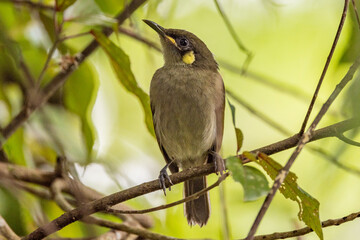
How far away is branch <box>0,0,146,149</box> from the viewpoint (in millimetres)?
3707

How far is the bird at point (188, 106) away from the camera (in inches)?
171

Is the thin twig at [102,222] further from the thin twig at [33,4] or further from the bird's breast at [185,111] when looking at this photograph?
the thin twig at [33,4]

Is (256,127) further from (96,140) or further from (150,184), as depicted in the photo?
(150,184)

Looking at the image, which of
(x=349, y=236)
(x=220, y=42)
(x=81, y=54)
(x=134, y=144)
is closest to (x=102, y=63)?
(x=134, y=144)

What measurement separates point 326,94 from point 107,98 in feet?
6.87

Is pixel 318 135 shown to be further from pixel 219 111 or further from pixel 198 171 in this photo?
pixel 219 111

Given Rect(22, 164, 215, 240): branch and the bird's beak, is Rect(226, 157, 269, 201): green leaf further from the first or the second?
the bird's beak

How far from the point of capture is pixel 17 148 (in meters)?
4.18

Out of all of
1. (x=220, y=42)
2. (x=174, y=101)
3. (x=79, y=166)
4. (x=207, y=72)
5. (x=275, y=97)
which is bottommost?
(x=79, y=166)

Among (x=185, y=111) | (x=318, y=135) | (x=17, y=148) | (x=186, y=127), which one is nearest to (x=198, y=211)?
(x=186, y=127)

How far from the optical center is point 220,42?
644cm

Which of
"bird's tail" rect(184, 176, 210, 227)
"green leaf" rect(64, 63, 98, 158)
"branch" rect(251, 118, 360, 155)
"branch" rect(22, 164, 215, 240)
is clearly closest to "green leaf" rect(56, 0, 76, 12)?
"green leaf" rect(64, 63, 98, 158)

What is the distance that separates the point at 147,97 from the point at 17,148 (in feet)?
3.73

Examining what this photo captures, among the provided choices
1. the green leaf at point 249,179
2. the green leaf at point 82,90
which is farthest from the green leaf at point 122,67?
the green leaf at point 249,179
